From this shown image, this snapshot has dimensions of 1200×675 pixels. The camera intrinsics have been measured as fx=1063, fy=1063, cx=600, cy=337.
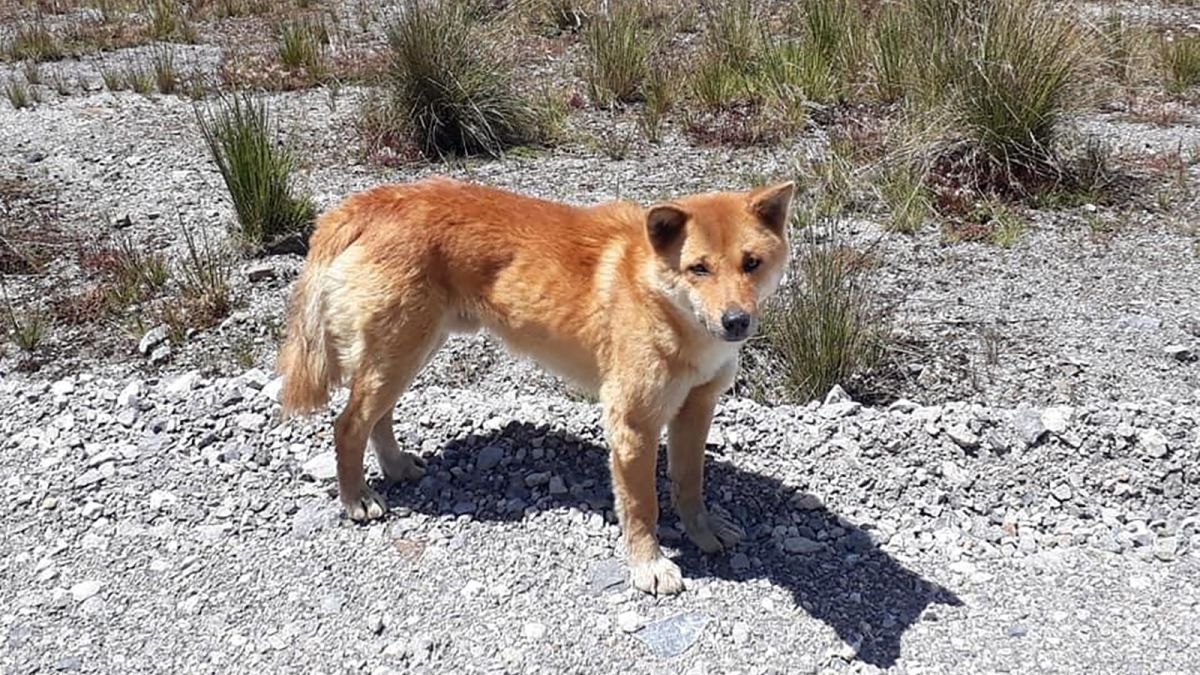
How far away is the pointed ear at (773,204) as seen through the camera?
3531 mm

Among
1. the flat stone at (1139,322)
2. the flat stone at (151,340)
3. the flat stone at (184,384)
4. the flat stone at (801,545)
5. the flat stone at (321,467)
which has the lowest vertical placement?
the flat stone at (801,545)

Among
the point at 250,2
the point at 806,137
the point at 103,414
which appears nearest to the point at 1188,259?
the point at 806,137

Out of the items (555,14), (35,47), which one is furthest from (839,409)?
(35,47)

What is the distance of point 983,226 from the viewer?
7.10m

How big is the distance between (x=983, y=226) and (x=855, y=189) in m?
0.89

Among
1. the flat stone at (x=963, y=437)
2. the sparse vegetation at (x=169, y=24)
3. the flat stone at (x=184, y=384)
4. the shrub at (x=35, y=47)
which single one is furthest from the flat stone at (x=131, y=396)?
the sparse vegetation at (x=169, y=24)

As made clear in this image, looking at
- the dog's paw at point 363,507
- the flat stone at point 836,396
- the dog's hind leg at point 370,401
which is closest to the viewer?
the dog's hind leg at point 370,401

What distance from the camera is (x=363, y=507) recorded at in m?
4.23

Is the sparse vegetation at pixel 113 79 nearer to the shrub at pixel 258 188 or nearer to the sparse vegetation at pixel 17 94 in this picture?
the sparse vegetation at pixel 17 94

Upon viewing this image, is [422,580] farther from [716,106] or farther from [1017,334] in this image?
[716,106]

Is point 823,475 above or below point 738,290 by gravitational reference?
below

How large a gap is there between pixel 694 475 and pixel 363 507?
1.32m

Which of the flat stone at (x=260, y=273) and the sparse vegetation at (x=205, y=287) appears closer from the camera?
the sparse vegetation at (x=205, y=287)

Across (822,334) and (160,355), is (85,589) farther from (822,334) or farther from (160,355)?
(822,334)
